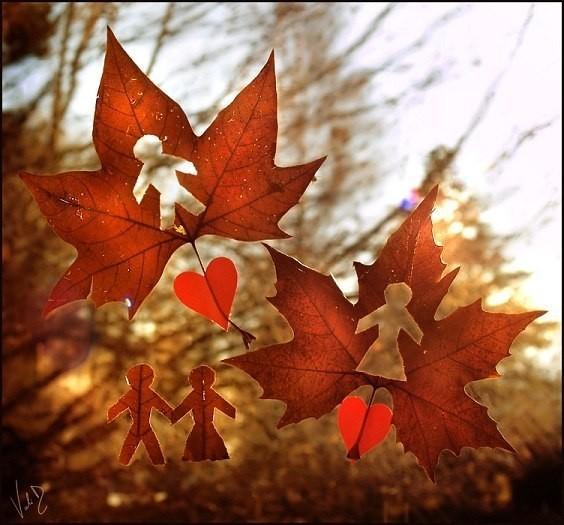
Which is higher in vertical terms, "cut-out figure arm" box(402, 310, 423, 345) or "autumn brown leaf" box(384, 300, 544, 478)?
"cut-out figure arm" box(402, 310, 423, 345)

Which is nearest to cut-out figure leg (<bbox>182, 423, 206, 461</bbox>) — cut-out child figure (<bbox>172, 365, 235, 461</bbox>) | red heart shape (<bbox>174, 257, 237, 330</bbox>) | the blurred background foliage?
cut-out child figure (<bbox>172, 365, 235, 461</bbox>)

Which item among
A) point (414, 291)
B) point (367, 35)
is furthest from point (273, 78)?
point (367, 35)

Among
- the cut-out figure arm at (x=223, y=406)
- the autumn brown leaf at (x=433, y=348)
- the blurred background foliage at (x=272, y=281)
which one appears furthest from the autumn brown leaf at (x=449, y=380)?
the blurred background foliage at (x=272, y=281)

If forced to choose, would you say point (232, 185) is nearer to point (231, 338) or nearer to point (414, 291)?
point (414, 291)

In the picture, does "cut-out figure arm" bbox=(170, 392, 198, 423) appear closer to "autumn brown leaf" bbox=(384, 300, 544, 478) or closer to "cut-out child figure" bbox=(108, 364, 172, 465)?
"cut-out child figure" bbox=(108, 364, 172, 465)

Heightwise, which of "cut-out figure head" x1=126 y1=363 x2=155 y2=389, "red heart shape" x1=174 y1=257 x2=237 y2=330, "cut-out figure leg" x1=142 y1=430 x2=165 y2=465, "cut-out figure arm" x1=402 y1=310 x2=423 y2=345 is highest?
"cut-out figure arm" x1=402 y1=310 x2=423 y2=345

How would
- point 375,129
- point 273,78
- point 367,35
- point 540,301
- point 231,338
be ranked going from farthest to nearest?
point 231,338
point 375,129
point 367,35
point 540,301
point 273,78

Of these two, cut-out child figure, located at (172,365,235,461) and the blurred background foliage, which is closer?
cut-out child figure, located at (172,365,235,461)
